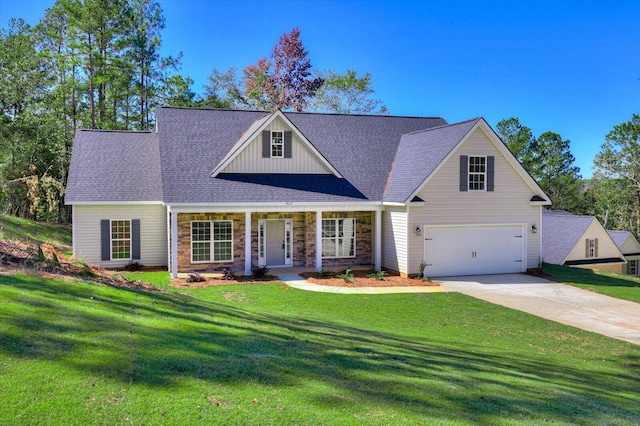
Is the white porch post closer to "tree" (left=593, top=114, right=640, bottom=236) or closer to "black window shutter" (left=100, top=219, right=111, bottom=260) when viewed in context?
"black window shutter" (left=100, top=219, right=111, bottom=260)

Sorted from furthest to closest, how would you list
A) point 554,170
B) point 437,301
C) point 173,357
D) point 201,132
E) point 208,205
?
point 554,170 < point 201,132 < point 208,205 < point 437,301 < point 173,357

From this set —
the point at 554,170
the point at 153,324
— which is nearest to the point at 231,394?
the point at 153,324

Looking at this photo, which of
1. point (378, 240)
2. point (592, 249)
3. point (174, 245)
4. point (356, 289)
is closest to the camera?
point (356, 289)

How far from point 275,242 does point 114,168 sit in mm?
7728

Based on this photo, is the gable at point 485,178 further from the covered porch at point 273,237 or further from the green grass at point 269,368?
the green grass at point 269,368

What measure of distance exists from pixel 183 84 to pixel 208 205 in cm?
2325

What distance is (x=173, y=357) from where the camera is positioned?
6.43 meters

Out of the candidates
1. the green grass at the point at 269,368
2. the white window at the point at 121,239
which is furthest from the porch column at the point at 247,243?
the green grass at the point at 269,368

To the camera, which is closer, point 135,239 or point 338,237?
point 135,239

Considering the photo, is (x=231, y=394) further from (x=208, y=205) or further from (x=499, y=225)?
(x=499, y=225)

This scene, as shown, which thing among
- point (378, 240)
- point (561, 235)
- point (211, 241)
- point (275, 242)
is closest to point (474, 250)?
point (378, 240)

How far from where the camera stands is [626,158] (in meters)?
46.4

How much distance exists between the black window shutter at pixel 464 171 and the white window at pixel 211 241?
30.6ft

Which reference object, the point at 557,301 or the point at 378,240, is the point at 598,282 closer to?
the point at 557,301
